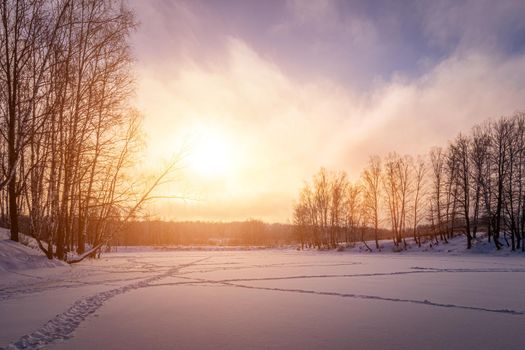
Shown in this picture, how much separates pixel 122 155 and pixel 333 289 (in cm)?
1215

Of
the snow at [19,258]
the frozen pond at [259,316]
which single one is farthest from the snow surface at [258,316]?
the snow at [19,258]

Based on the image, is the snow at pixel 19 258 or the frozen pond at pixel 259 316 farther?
the snow at pixel 19 258

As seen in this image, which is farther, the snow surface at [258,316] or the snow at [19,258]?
the snow at [19,258]

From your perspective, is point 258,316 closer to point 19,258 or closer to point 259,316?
point 259,316

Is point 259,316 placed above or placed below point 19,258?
below

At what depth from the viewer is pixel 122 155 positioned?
16438 mm

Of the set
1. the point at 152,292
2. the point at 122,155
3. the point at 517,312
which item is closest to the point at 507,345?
the point at 517,312

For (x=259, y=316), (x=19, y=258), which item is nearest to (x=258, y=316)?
(x=259, y=316)

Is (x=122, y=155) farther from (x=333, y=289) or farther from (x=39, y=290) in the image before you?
(x=333, y=289)

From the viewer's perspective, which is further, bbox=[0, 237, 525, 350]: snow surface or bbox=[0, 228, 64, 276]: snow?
bbox=[0, 228, 64, 276]: snow

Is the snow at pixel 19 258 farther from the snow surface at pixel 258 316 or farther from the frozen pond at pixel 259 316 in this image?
the frozen pond at pixel 259 316

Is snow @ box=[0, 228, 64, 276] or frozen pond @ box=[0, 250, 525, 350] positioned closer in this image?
frozen pond @ box=[0, 250, 525, 350]

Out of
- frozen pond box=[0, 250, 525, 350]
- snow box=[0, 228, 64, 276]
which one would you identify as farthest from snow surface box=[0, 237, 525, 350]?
snow box=[0, 228, 64, 276]

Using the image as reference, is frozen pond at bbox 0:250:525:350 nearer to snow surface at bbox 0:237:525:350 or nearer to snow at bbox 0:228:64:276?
snow surface at bbox 0:237:525:350
